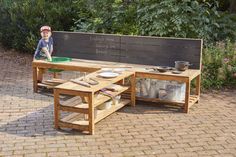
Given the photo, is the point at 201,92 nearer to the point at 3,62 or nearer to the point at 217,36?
the point at 217,36

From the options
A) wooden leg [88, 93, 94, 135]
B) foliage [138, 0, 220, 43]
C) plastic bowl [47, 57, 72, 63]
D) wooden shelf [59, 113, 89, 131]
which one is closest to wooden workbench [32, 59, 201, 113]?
plastic bowl [47, 57, 72, 63]

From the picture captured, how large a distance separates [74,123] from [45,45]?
2.44 metres

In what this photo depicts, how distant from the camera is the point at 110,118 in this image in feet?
20.1

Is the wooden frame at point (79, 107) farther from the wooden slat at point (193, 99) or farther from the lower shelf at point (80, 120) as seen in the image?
the wooden slat at point (193, 99)

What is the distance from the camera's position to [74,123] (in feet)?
18.1

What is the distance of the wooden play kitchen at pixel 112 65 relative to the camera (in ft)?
18.3

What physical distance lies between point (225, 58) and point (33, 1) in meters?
5.56

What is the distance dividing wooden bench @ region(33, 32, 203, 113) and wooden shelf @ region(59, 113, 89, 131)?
143cm

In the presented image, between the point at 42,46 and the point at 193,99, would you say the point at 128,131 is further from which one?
the point at 42,46

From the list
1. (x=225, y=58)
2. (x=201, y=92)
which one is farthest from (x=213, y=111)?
(x=225, y=58)

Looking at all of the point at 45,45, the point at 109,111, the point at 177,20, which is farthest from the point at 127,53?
the point at 109,111

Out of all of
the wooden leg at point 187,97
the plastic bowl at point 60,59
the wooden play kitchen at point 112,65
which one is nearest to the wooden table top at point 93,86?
the wooden play kitchen at point 112,65

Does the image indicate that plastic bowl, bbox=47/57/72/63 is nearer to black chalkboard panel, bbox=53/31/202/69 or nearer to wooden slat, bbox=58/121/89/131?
black chalkboard panel, bbox=53/31/202/69

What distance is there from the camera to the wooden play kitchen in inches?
220
